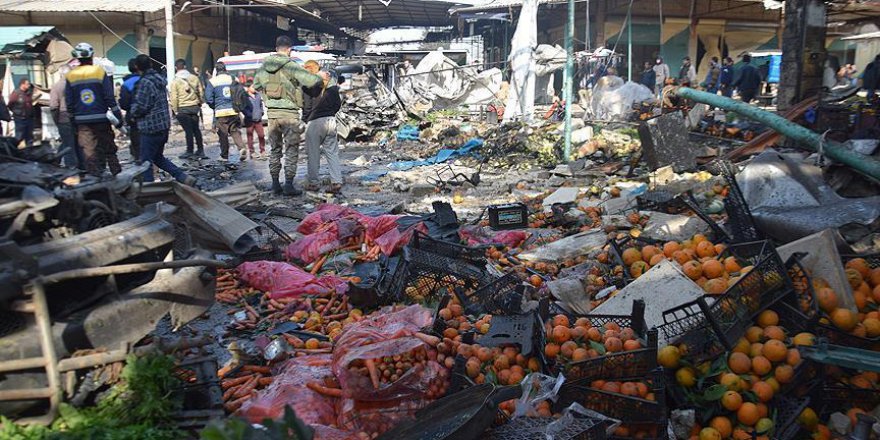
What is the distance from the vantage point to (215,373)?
3.28 m

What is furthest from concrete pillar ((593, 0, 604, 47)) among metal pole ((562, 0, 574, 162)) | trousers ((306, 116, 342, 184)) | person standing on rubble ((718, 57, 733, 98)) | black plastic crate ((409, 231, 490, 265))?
black plastic crate ((409, 231, 490, 265))

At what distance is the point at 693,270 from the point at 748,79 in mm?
16325

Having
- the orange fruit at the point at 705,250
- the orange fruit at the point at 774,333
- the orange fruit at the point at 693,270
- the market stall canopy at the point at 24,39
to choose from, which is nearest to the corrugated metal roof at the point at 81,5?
the market stall canopy at the point at 24,39

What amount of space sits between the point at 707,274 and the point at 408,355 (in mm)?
2084

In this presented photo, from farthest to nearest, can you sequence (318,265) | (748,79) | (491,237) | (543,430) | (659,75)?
1. (659,75)
2. (748,79)
3. (491,237)
4. (318,265)
5. (543,430)

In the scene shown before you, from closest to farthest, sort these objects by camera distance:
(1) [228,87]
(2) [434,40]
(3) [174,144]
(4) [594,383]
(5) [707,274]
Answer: (4) [594,383], (5) [707,274], (1) [228,87], (3) [174,144], (2) [434,40]

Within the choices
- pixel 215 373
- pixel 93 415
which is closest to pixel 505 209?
pixel 215 373

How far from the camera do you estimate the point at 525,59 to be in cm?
1550

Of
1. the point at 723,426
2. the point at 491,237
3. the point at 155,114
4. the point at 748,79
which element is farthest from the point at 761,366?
the point at 748,79

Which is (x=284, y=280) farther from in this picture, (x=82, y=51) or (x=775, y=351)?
(x=82, y=51)

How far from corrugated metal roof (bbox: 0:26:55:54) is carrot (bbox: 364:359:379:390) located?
51.9ft

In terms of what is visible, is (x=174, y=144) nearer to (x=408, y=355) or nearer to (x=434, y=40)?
(x=408, y=355)

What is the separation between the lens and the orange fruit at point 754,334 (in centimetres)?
337

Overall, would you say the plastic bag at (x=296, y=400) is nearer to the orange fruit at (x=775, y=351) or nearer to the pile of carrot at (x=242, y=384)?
the pile of carrot at (x=242, y=384)
